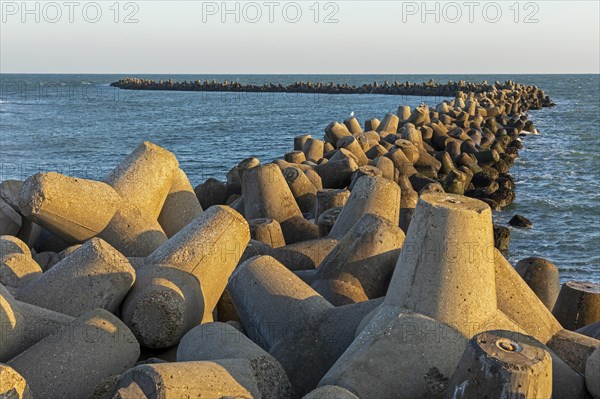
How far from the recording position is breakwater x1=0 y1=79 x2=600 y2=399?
3113mm

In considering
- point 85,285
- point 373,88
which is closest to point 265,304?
point 85,285

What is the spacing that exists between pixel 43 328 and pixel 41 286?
18.9 inches

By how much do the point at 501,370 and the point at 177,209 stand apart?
3.99 metres

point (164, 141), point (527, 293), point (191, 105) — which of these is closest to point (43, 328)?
point (527, 293)

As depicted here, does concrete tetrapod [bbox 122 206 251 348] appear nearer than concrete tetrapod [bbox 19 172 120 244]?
Yes

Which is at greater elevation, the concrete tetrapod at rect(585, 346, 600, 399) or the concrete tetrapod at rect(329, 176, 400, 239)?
the concrete tetrapod at rect(329, 176, 400, 239)

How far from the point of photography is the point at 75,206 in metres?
5.04

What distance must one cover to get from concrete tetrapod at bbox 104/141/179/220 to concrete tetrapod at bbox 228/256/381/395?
1.62m

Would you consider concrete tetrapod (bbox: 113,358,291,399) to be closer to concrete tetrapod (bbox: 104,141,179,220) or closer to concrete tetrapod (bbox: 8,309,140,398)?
concrete tetrapod (bbox: 8,309,140,398)

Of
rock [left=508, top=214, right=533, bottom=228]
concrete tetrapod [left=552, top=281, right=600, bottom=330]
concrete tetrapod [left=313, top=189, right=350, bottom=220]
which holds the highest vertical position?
concrete tetrapod [left=313, top=189, right=350, bottom=220]

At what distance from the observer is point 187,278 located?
4.29 m

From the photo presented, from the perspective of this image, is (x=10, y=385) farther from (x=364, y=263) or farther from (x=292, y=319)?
(x=364, y=263)

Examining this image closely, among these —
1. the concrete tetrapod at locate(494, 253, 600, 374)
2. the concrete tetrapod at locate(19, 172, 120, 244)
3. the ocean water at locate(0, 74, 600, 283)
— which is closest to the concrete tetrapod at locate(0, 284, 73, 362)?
the concrete tetrapod at locate(19, 172, 120, 244)

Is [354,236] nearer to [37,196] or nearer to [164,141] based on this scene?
[37,196]
